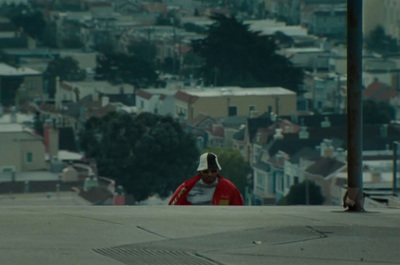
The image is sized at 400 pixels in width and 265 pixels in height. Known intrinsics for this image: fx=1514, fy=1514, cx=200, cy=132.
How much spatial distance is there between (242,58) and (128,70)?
4.61m

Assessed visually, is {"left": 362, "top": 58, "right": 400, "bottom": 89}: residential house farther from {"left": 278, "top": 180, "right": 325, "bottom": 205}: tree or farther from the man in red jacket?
the man in red jacket

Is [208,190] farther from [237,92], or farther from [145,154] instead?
[237,92]

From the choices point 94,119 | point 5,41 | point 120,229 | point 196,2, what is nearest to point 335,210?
point 120,229

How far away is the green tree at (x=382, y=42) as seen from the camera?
60156 millimetres

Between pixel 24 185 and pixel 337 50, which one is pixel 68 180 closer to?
pixel 24 185

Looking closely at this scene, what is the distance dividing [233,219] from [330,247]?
61 cm

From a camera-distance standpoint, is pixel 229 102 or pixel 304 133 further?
pixel 229 102

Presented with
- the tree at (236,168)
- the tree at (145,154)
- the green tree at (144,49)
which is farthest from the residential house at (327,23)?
the tree at (145,154)

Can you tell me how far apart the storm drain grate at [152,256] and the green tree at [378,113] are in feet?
123

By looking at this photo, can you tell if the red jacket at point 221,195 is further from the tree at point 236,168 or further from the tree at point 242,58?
the tree at point 242,58

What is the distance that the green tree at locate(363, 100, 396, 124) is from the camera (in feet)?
136

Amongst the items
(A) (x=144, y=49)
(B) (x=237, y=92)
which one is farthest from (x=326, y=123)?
(A) (x=144, y=49)

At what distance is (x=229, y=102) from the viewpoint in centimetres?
Result: 4381

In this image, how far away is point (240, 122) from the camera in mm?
42719
